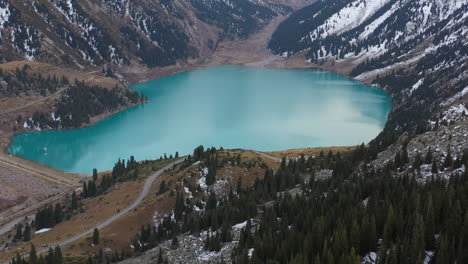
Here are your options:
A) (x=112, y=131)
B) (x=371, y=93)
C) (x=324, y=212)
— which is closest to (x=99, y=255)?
(x=324, y=212)

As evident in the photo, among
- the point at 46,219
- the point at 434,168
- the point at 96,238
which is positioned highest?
the point at 434,168

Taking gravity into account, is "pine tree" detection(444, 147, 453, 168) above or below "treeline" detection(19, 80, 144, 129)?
above

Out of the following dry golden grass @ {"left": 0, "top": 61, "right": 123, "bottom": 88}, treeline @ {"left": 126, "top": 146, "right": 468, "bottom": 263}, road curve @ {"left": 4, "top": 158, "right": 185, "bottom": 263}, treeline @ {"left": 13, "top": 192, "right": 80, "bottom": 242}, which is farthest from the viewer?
dry golden grass @ {"left": 0, "top": 61, "right": 123, "bottom": 88}

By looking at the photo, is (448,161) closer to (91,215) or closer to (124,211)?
(124,211)

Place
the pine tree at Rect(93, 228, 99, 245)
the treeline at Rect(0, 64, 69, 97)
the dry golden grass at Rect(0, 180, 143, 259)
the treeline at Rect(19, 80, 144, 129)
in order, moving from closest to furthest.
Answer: the pine tree at Rect(93, 228, 99, 245), the dry golden grass at Rect(0, 180, 143, 259), the treeline at Rect(19, 80, 144, 129), the treeline at Rect(0, 64, 69, 97)

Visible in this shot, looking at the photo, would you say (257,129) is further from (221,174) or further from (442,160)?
(442,160)

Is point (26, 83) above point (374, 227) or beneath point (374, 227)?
beneath

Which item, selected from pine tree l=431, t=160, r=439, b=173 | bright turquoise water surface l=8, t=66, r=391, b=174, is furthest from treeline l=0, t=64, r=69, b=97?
pine tree l=431, t=160, r=439, b=173

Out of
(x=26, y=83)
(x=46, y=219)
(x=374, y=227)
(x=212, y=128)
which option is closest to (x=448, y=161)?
(x=374, y=227)

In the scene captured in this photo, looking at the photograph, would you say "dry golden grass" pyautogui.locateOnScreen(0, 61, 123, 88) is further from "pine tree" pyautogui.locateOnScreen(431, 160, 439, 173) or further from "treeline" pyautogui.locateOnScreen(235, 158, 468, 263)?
"pine tree" pyautogui.locateOnScreen(431, 160, 439, 173)

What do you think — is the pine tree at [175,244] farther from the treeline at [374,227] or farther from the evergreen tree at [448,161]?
the evergreen tree at [448,161]
